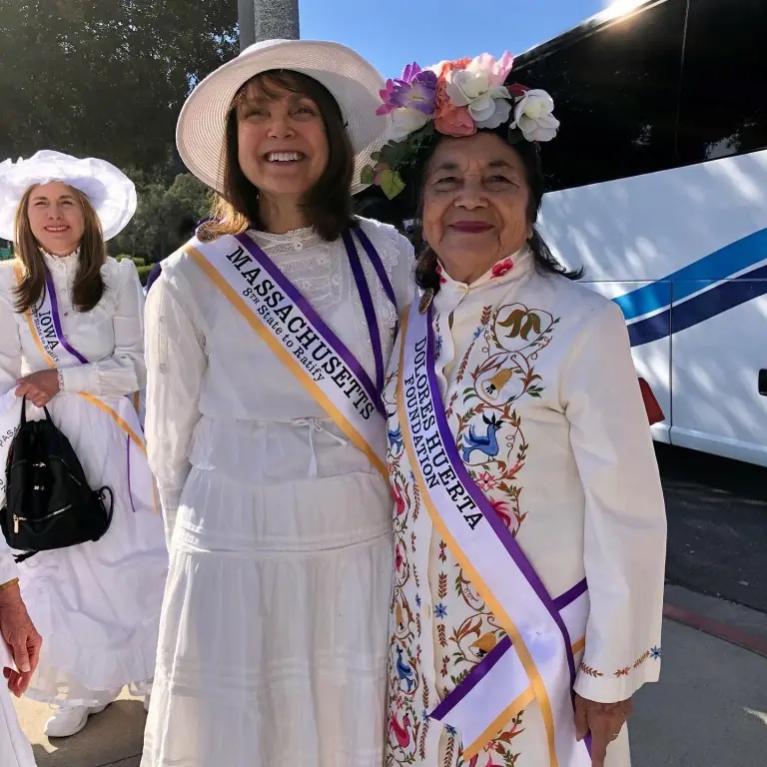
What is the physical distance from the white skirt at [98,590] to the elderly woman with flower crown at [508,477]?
157 centimetres

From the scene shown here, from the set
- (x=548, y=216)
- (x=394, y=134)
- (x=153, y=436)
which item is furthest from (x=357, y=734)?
(x=548, y=216)

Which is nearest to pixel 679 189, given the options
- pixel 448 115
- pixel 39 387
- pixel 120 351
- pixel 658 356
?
pixel 658 356

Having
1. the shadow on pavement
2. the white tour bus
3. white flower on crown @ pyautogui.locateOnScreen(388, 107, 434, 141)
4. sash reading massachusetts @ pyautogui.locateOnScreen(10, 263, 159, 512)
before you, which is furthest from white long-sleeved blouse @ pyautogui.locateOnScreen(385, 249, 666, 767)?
the white tour bus

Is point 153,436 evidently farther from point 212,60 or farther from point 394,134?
point 212,60

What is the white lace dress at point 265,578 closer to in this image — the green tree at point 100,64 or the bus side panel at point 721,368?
the bus side panel at point 721,368

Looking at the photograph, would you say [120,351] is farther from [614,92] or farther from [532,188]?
[614,92]

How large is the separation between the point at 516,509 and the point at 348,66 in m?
1.15

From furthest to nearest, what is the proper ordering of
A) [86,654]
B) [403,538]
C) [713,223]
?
[713,223] < [86,654] < [403,538]

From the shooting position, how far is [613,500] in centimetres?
135

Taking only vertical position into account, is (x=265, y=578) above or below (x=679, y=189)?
below

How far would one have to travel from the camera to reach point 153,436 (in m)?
1.88

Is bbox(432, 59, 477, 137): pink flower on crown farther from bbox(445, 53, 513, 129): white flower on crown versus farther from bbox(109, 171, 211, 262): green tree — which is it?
bbox(109, 171, 211, 262): green tree

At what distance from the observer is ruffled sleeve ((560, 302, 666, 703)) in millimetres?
1334

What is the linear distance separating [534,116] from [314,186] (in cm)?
59
